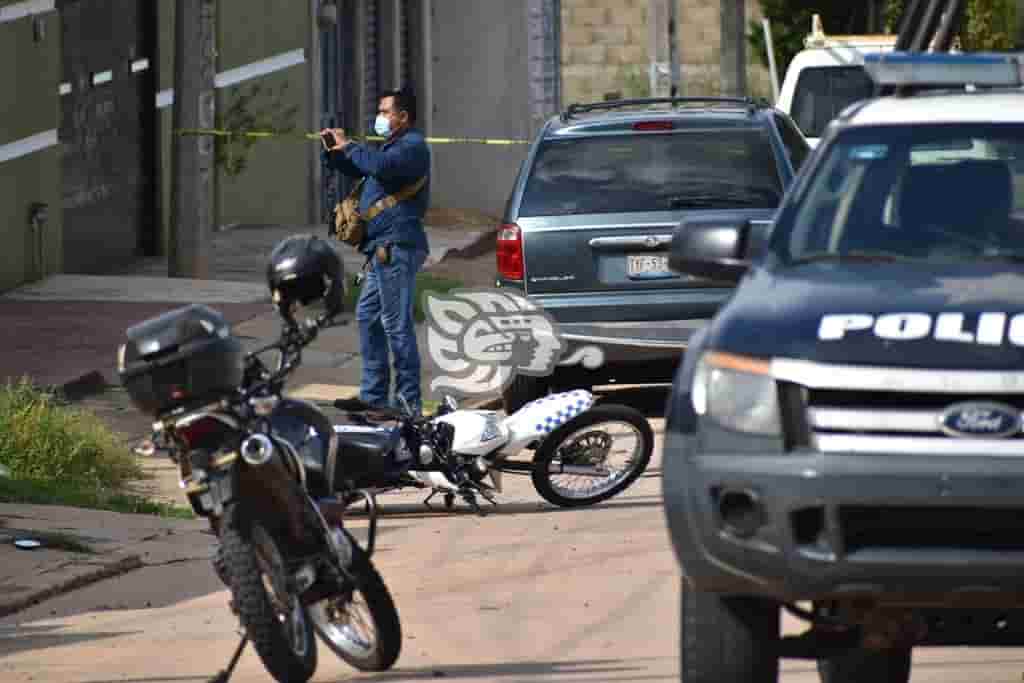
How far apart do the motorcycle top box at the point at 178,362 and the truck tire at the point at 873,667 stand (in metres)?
1.90

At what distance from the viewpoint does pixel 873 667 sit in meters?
7.21

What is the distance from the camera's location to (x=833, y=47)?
23.8 metres

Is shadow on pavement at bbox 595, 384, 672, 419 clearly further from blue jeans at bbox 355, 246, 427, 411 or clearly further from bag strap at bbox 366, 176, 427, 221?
bag strap at bbox 366, 176, 427, 221

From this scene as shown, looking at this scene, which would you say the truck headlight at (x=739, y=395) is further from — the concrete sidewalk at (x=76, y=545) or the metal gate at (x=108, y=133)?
the metal gate at (x=108, y=133)

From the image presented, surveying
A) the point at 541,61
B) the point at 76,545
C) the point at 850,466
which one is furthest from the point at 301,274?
the point at 541,61

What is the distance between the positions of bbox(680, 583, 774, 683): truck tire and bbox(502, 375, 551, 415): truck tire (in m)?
7.65

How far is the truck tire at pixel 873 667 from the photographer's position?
7.20 metres

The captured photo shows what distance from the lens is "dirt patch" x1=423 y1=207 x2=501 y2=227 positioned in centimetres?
3038

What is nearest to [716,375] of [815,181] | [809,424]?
[809,424]

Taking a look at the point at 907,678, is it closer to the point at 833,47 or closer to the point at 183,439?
the point at 183,439

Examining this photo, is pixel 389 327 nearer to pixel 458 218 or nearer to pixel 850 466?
pixel 850 466

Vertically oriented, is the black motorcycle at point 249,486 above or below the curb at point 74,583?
above

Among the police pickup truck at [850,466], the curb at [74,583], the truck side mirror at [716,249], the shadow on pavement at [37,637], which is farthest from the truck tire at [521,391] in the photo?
the police pickup truck at [850,466]

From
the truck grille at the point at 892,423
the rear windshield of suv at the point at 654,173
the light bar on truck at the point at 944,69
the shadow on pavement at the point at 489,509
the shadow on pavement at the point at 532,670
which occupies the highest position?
the light bar on truck at the point at 944,69
